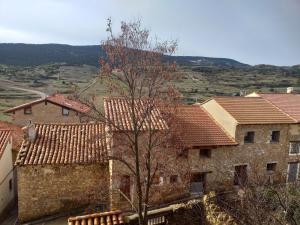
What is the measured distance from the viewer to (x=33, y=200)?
68.6ft

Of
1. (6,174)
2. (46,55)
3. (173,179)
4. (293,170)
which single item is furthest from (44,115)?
(46,55)

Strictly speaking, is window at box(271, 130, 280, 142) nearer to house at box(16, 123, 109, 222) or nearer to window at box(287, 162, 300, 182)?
window at box(287, 162, 300, 182)

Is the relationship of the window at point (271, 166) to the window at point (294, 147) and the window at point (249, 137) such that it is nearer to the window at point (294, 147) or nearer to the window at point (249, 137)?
the window at point (294, 147)

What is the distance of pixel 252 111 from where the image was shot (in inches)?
1021

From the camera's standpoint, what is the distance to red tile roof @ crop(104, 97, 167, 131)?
15.6m

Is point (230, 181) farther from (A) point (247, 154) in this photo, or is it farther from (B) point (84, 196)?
(B) point (84, 196)

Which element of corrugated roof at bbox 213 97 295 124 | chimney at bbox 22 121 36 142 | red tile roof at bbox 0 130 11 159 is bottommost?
red tile roof at bbox 0 130 11 159

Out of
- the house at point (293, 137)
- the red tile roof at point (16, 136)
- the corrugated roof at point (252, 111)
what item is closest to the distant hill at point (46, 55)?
the red tile roof at point (16, 136)

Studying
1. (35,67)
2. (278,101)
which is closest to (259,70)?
(35,67)

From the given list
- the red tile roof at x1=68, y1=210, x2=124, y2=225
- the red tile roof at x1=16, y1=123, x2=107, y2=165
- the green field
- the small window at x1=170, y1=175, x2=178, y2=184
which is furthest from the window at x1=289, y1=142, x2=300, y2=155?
the green field

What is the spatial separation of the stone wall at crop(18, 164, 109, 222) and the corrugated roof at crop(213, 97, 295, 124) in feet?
34.0

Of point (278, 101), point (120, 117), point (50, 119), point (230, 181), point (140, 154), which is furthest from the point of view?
point (50, 119)

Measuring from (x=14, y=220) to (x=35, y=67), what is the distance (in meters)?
108

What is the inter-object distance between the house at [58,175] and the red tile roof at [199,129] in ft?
18.1
